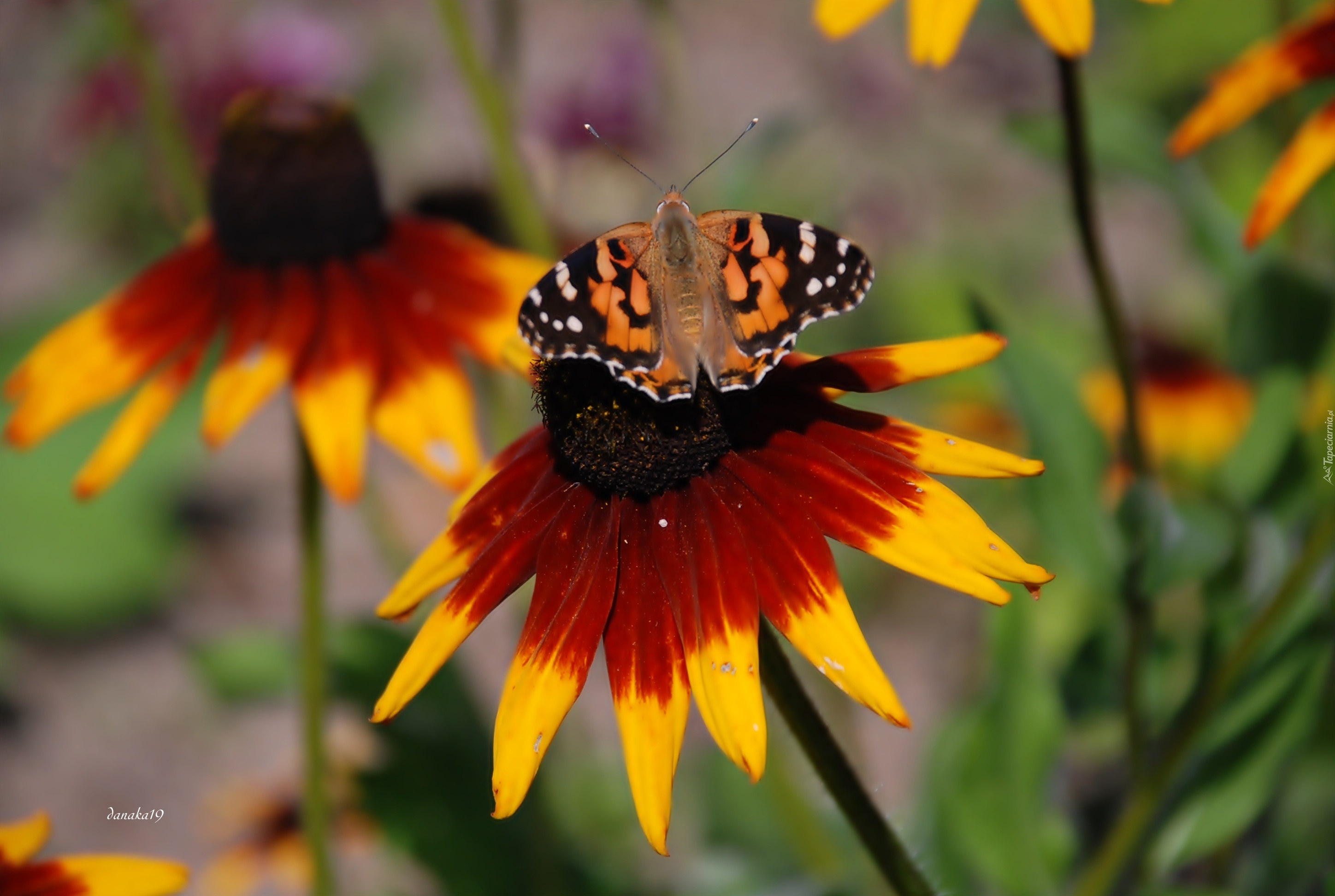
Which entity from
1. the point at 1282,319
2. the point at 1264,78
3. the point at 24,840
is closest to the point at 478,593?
the point at 24,840

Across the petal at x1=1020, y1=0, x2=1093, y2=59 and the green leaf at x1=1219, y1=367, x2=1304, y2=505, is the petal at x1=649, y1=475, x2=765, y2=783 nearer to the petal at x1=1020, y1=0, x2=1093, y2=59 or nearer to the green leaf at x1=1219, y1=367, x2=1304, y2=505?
the petal at x1=1020, y1=0, x2=1093, y2=59

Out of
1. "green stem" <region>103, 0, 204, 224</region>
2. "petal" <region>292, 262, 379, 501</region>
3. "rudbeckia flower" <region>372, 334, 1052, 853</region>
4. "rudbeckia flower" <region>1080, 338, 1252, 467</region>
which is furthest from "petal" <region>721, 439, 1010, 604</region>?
"rudbeckia flower" <region>1080, 338, 1252, 467</region>

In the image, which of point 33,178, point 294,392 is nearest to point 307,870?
point 294,392

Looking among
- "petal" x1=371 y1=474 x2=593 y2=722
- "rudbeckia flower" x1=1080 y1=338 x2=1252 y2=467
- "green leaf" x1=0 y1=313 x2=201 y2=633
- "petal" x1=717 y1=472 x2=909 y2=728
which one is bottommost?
"green leaf" x1=0 y1=313 x2=201 y2=633

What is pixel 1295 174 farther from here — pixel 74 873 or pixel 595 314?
pixel 74 873

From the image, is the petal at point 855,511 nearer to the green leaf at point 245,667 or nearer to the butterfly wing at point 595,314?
the butterfly wing at point 595,314

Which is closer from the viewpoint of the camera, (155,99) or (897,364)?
(897,364)
